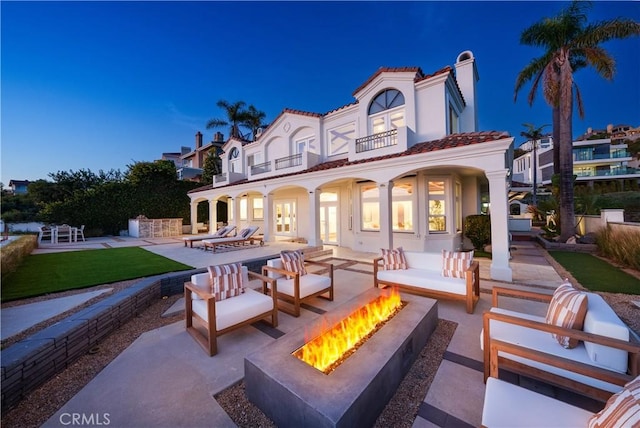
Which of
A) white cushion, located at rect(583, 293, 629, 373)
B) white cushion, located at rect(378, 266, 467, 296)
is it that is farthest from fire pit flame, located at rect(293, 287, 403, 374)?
white cushion, located at rect(583, 293, 629, 373)

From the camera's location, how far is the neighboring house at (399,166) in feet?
23.4

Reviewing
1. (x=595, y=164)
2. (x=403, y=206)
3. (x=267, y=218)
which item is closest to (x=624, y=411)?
(x=403, y=206)

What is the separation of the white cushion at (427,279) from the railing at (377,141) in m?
5.59

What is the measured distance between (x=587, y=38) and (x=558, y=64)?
1216 mm

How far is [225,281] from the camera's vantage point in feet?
13.5

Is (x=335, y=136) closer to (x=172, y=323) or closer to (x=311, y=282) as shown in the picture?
(x=311, y=282)

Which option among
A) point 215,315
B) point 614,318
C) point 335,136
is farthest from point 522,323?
point 335,136

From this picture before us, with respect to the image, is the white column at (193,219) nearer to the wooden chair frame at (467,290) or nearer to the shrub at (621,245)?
the wooden chair frame at (467,290)

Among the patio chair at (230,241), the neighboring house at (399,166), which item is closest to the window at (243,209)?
the neighboring house at (399,166)

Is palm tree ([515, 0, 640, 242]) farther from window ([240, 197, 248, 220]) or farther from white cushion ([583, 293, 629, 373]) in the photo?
window ([240, 197, 248, 220])

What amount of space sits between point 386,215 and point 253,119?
2152 cm

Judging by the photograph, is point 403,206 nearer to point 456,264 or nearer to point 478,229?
point 478,229

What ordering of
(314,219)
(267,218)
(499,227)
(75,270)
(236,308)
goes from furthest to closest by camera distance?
(267,218) → (314,219) → (75,270) → (499,227) → (236,308)

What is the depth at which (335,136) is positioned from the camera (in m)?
12.9
